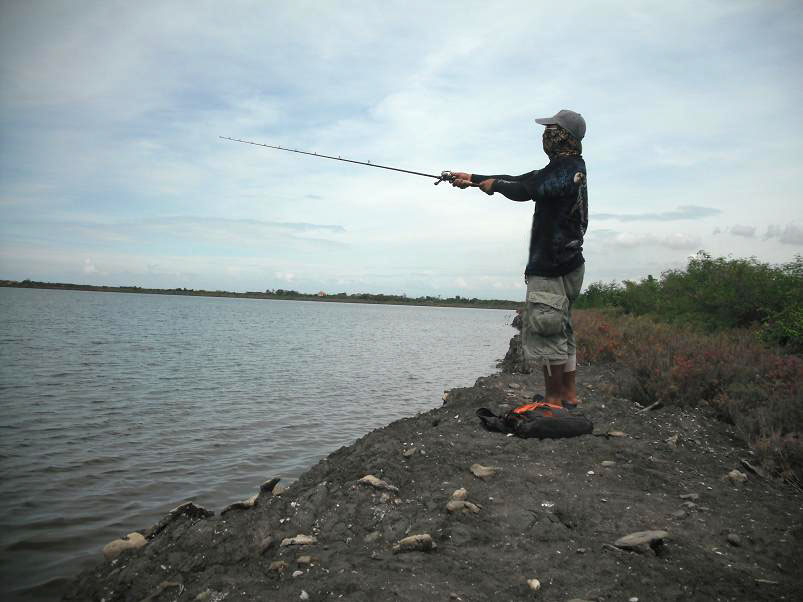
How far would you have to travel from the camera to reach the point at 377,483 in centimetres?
464

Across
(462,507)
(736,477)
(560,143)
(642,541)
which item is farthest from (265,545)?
(560,143)

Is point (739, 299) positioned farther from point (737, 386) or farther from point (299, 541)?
point (299, 541)

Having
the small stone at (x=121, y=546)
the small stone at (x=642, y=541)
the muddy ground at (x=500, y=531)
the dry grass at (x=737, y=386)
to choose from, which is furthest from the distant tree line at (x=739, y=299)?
the small stone at (x=121, y=546)

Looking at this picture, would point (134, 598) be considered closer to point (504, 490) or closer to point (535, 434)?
point (504, 490)

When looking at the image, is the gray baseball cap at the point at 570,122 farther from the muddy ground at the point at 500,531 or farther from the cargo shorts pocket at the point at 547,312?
the muddy ground at the point at 500,531

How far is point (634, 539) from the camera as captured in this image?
11.2 ft

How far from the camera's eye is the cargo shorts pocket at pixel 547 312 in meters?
5.25

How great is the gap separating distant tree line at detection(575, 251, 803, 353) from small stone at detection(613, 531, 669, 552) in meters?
7.78

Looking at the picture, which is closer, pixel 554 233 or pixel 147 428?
pixel 554 233

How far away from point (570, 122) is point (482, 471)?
341 cm

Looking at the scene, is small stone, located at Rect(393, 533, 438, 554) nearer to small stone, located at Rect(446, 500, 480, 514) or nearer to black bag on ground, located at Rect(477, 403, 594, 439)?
small stone, located at Rect(446, 500, 480, 514)

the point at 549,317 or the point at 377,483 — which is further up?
the point at 549,317

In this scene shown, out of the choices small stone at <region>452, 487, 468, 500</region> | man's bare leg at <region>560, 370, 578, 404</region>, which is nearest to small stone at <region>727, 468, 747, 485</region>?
man's bare leg at <region>560, 370, 578, 404</region>

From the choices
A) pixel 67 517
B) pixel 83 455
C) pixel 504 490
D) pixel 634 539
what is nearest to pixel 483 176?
pixel 504 490
